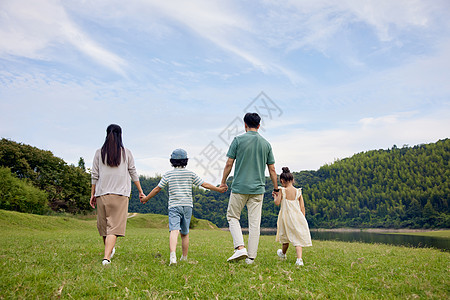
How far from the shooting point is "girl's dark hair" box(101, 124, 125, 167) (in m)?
5.85

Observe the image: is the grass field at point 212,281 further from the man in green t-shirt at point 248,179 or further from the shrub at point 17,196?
the shrub at point 17,196

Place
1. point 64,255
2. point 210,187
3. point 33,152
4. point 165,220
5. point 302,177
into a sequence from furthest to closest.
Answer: point 302,177 → point 33,152 → point 165,220 → point 64,255 → point 210,187

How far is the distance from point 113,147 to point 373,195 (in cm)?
13580

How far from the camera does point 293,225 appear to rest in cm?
669

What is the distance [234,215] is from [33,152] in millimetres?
47808

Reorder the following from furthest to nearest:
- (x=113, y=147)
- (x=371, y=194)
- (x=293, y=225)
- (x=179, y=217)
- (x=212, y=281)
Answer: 1. (x=371, y=194)
2. (x=293, y=225)
3. (x=179, y=217)
4. (x=113, y=147)
5. (x=212, y=281)

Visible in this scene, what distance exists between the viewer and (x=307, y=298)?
3.66 metres

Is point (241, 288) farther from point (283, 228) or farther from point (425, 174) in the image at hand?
point (425, 174)

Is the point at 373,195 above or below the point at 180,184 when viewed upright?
above

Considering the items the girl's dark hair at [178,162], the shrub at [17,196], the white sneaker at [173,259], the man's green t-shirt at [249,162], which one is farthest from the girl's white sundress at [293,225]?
the shrub at [17,196]

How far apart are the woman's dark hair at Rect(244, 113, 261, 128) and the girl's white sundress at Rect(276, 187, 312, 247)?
156cm

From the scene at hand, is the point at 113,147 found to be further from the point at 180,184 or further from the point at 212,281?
the point at 212,281

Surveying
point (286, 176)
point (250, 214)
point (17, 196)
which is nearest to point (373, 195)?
point (17, 196)

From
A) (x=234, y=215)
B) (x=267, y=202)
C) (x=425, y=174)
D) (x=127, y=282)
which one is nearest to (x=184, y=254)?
(x=234, y=215)
